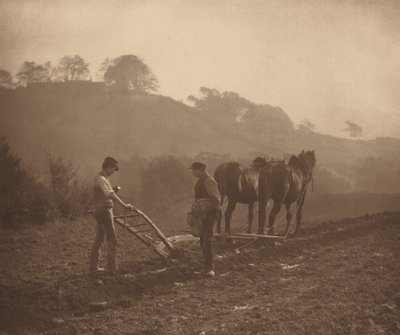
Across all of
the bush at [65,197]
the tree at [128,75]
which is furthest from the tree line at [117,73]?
the bush at [65,197]

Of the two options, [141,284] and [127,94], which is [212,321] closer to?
[141,284]

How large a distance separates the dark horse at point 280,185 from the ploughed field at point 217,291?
3.23 feet

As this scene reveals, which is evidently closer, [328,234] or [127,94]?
[328,234]

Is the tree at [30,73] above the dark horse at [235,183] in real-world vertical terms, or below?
above

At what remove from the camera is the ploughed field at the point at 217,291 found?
6805 mm

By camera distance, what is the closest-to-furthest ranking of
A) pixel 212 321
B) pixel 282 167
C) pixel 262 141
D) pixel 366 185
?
pixel 212 321 → pixel 282 167 → pixel 366 185 → pixel 262 141

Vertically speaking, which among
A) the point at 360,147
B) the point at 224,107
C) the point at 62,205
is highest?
the point at 224,107

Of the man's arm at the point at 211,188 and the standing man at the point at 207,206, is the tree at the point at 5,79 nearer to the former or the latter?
the standing man at the point at 207,206

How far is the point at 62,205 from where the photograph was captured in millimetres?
16953

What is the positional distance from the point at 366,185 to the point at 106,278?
48.5 meters

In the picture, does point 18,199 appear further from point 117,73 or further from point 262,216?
point 117,73

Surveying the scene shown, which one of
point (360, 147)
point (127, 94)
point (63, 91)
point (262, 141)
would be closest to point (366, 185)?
point (262, 141)

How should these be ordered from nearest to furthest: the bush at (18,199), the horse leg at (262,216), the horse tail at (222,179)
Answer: the horse leg at (262,216) < the horse tail at (222,179) < the bush at (18,199)

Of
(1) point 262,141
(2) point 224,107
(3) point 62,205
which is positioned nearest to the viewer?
(3) point 62,205
